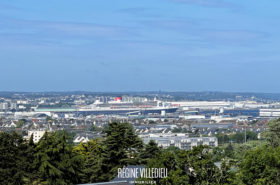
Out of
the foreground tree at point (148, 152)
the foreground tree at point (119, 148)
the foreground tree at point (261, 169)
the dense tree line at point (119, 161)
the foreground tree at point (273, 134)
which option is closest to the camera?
the foreground tree at point (261, 169)

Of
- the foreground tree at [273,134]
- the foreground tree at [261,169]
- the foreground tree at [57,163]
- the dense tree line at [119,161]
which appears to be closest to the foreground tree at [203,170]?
the dense tree line at [119,161]

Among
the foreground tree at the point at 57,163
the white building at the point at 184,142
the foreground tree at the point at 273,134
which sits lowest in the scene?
the white building at the point at 184,142

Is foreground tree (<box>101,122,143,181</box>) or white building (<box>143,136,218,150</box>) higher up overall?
foreground tree (<box>101,122,143,181</box>)

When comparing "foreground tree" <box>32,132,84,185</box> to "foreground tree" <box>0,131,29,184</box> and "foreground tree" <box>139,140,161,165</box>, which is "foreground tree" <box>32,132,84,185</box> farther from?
"foreground tree" <box>139,140,161,165</box>

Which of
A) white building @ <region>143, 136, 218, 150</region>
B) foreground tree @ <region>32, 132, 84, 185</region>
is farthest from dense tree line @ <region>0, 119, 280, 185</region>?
white building @ <region>143, 136, 218, 150</region>

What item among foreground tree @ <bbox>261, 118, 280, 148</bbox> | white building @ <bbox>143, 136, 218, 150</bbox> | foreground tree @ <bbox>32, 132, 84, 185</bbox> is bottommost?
white building @ <bbox>143, 136, 218, 150</bbox>

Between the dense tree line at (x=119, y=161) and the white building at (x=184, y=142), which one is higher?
the dense tree line at (x=119, y=161)

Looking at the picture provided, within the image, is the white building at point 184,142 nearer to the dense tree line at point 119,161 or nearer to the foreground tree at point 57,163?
the dense tree line at point 119,161

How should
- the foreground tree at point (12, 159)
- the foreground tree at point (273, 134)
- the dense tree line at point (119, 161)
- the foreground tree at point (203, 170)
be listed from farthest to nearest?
the foreground tree at point (273, 134) → the foreground tree at point (12, 159) → the foreground tree at point (203, 170) → the dense tree line at point (119, 161)

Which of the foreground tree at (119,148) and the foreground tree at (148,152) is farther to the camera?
the foreground tree at (148,152)
